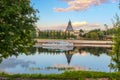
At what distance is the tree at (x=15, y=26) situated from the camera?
51.5 ft

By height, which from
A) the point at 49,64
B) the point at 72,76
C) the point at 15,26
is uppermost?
the point at 15,26

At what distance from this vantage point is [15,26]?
53.8ft

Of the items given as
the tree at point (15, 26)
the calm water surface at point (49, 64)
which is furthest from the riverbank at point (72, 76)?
the calm water surface at point (49, 64)

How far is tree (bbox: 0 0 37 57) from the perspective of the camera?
15.7m

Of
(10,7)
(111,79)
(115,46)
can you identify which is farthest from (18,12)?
(115,46)

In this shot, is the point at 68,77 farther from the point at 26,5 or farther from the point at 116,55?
the point at 116,55

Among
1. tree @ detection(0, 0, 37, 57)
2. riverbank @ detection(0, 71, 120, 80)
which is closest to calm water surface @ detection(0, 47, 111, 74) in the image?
tree @ detection(0, 0, 37, 57)

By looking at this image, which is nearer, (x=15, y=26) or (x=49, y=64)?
(x=15, y=26)

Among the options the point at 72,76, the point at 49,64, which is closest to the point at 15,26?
the point at 72,76

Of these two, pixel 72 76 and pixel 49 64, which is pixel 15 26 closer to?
pixel 72 76

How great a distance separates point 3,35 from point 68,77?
365 centimetres

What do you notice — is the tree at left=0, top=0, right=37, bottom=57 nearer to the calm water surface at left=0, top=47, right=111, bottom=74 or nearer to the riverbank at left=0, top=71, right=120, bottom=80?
the riverbank at left=0, top=71, right=120, bottom=80

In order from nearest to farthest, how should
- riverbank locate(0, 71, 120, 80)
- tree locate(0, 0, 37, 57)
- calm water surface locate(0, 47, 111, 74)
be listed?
tree locate(0, 0, 37, 57) < riverbank locate(0, 71, 120, 80) < calm water surface locate(0, 47, 111, 74)

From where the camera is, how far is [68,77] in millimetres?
16547
